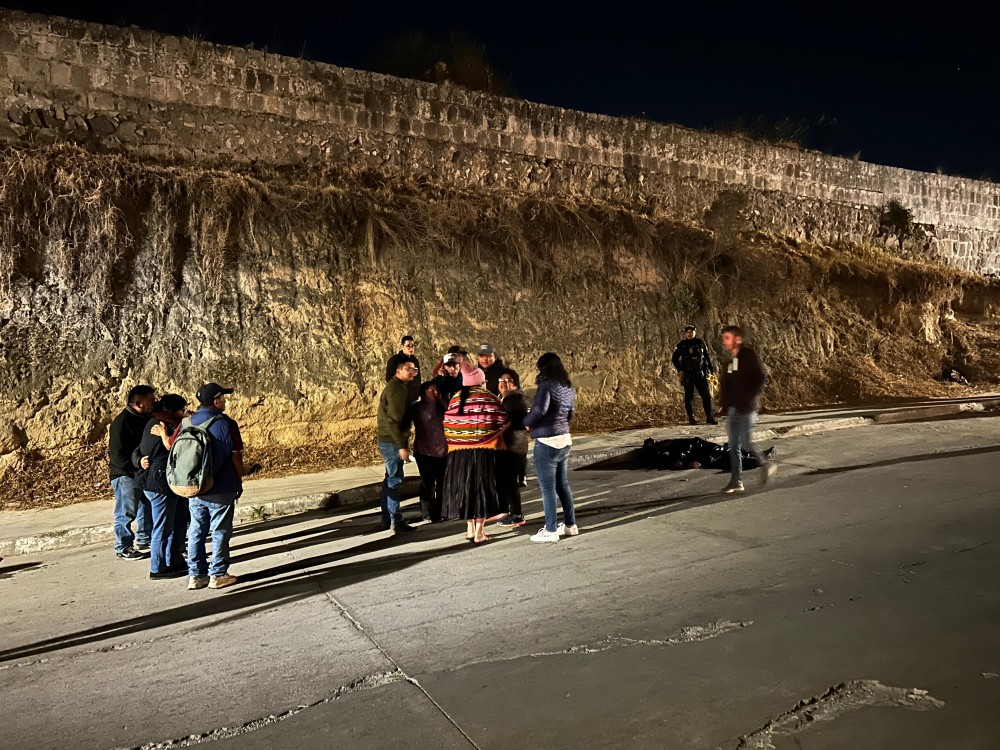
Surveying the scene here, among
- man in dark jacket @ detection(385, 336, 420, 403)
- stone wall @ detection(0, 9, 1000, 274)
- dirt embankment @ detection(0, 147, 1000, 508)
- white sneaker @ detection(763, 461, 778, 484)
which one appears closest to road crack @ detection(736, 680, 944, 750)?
man in dark jacket @ detection(385, 336, 420, 403)

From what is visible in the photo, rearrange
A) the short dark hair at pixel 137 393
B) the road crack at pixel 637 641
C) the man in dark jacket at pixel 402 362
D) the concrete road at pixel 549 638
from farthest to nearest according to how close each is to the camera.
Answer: the man in dark jacket at pixel 402 362 < the short dark hair at pixel 137 393 < the road crack at pixel 637 641 < the concrete road at pixel 549 638

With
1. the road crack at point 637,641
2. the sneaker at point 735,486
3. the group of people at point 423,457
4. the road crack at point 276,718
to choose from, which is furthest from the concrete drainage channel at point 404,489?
the road crack at point 637,641

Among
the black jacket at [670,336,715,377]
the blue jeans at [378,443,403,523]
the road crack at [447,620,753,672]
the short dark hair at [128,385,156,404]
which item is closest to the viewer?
the road crack at [447,620,753,672]

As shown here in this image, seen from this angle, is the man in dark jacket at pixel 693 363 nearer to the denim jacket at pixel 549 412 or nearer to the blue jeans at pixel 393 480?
the denim jacket at pixel 549 412

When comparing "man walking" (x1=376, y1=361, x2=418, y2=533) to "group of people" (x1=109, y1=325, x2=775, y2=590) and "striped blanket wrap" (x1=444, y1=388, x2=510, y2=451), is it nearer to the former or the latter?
"group of people" (x1=109, y1=325, x2=775, y2=590)

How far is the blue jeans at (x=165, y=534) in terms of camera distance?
263 inches

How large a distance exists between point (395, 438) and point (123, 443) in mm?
2584

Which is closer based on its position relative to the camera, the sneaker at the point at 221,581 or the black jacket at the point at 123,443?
the sneaker at the point at 221,581

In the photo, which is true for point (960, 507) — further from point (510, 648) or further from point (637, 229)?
point (637, 229)

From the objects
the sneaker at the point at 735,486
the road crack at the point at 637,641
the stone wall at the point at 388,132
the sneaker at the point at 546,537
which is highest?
the stone wall at the point at 388,132

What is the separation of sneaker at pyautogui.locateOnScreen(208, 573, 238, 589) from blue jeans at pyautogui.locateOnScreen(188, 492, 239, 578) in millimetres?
32

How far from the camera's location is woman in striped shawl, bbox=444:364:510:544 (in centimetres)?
709

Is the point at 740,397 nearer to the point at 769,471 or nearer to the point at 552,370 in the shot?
the point at 769,471

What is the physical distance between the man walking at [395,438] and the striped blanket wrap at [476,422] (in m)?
0.82
